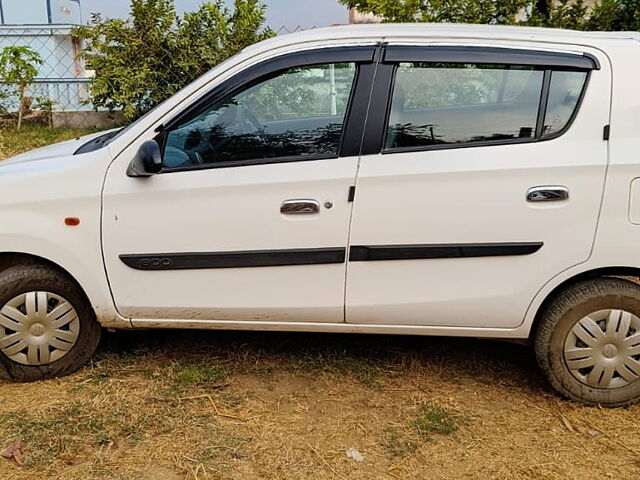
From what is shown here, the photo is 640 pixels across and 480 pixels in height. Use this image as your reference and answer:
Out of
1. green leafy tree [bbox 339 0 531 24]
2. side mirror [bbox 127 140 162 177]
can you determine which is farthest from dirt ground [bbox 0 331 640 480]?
green leafy tree [bbox 339 0 531 24]

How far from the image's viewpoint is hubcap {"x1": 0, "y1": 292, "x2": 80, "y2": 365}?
325 centimetres

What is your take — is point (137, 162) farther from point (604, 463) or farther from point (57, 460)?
point (604, 463)

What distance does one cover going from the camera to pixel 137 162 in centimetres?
303

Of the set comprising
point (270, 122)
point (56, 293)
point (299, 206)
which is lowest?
point (56, 293)

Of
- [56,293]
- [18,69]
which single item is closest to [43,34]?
[18,69]

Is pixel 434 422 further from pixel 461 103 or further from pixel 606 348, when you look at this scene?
pixel 461 103

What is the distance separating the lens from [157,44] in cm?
749

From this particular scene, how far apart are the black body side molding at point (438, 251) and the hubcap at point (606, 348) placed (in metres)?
0.49

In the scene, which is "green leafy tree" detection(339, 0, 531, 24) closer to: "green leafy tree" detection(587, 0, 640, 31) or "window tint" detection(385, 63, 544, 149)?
"green leafy tree" detection(587, 0, 640, 31)

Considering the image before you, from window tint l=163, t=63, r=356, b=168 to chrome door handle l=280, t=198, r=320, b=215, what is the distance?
25cm

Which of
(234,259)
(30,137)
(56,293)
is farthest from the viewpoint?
(30,137)

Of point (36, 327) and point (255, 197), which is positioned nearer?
point (255, 197)

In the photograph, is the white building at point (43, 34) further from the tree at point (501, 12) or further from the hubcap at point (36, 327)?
the hubcap at point (36, 327)

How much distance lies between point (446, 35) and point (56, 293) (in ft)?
7.73
